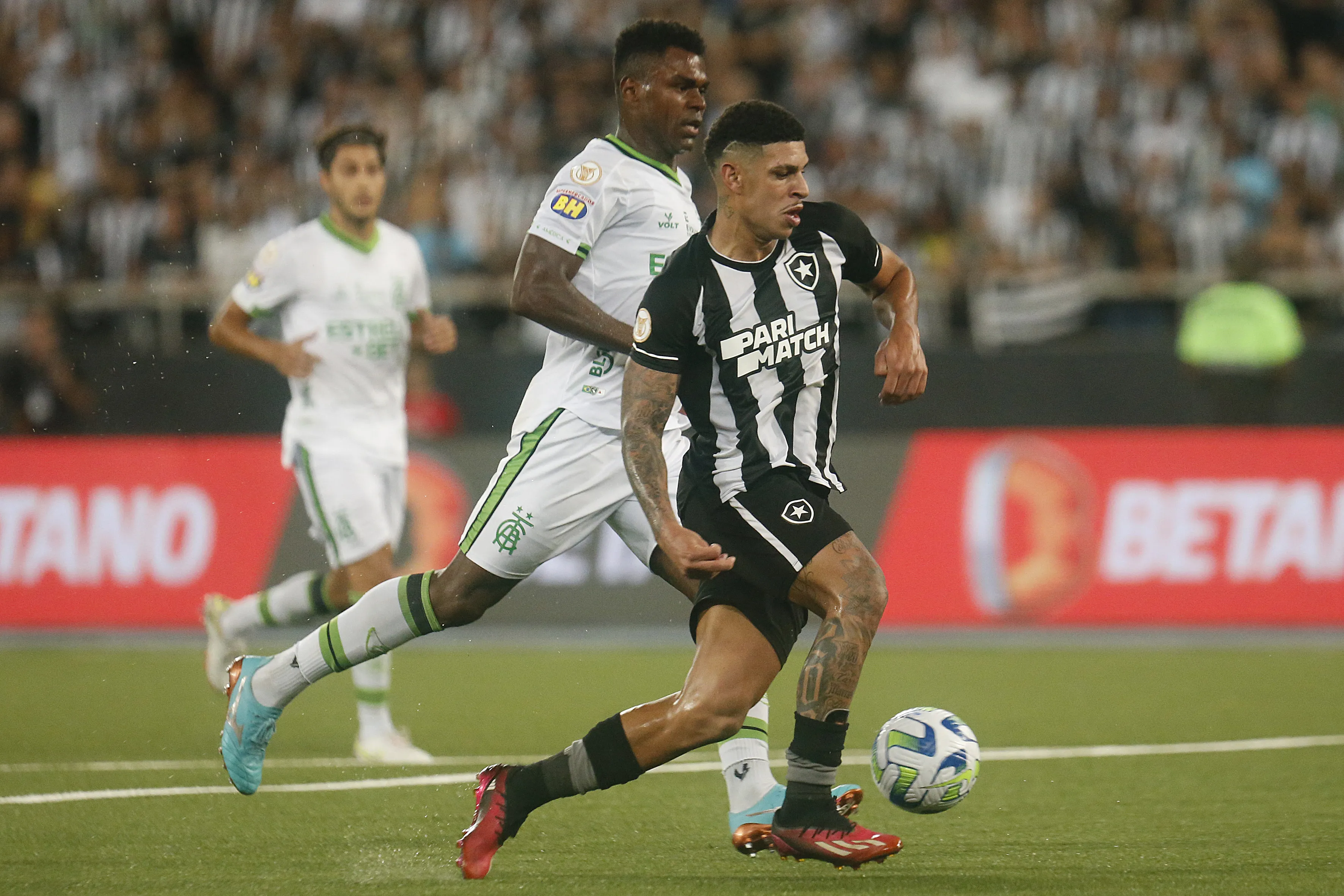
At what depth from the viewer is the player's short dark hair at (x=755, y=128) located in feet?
17.2

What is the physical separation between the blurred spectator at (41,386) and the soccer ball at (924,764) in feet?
37.0

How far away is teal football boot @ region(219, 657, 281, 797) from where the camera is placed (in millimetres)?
5957

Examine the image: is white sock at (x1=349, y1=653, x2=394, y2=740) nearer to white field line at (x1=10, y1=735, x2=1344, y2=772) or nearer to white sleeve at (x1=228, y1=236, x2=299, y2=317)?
white field line at (x1=10, y1=735, x2=1344, y2=772)

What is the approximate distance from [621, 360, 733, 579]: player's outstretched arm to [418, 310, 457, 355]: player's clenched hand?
9.46 feet

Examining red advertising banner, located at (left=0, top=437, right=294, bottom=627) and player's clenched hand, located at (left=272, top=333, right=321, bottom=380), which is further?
red advertising banner, located at (left=0, top=437, right=294, bottom=627)

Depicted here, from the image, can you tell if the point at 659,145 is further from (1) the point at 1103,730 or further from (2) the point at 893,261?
(1) the point at 1103,730

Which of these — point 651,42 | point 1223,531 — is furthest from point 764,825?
point 1223,531

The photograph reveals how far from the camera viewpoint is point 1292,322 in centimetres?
1366

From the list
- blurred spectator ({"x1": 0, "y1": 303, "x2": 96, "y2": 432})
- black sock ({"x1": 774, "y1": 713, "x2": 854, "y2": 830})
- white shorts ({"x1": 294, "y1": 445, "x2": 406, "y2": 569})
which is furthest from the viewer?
blurred spectator ({"x1": 0, "y1": 303, "x2": 96, "y2": 432})

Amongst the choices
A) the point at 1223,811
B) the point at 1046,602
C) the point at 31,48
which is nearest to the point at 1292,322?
the point at 1046,602

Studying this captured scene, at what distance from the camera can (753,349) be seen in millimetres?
5242

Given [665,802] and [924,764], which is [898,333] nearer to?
[924,764]

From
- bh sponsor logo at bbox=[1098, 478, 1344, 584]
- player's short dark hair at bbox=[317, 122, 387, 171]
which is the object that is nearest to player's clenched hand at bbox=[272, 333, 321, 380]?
player's short dark hair at bbox=[317, 122, 387, 171]

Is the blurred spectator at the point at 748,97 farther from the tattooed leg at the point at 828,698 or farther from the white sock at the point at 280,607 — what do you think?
the tattooed leg at the point at 828,698
